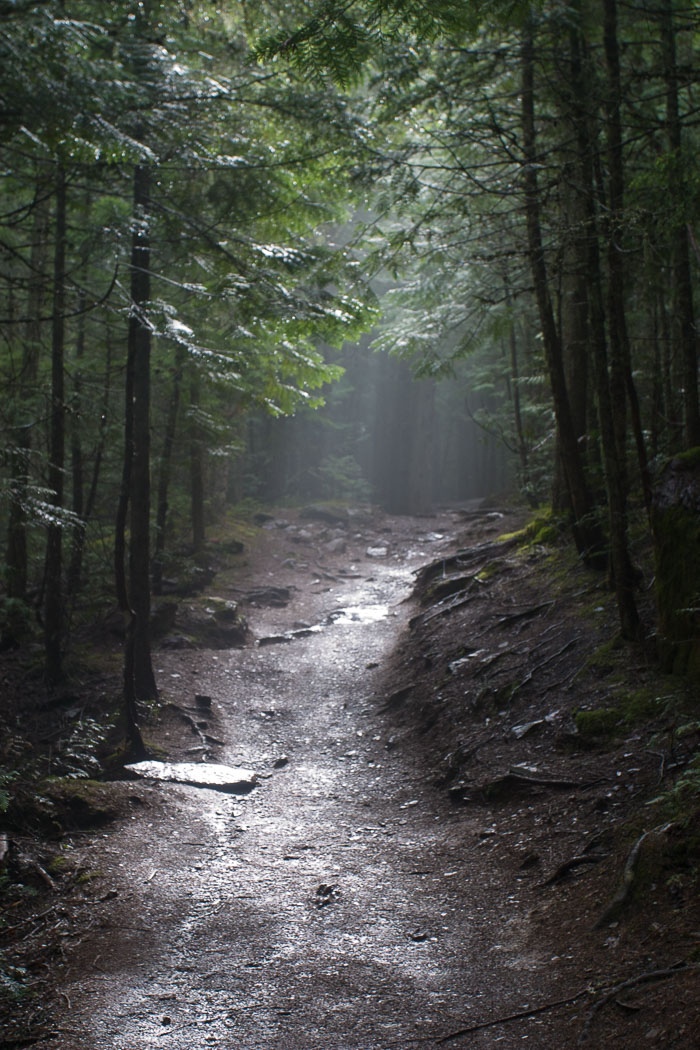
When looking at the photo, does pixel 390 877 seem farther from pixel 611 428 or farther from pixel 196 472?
pixel 196 472

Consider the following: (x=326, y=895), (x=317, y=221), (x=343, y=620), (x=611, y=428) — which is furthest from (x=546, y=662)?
(x=343, y=620)

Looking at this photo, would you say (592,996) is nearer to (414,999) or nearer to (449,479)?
(414,999)

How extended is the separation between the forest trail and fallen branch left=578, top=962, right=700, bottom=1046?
0.16 meters

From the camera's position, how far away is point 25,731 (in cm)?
898

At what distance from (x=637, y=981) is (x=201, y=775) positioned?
5640 millimetres

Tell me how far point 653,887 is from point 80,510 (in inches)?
435

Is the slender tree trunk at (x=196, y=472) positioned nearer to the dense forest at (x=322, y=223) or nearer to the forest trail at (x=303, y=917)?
the dense forest at (x=322, y=223)

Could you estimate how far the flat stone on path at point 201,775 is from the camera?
7.65m

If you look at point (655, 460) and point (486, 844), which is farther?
point (655, 460)

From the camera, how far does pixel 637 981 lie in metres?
3.16

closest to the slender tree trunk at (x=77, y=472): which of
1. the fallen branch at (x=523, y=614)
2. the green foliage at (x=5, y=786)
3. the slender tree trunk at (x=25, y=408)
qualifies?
the slender tree trunk at (x=25, y=408)

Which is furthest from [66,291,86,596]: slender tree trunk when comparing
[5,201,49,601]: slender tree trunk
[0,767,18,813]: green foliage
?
[0,767,18,813]: green foliage

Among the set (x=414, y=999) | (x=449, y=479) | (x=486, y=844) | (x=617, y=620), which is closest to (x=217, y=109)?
(x=617, y=620)

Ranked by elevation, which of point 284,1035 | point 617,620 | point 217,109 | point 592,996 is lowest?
point 284,1035
